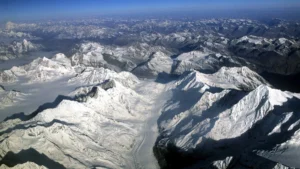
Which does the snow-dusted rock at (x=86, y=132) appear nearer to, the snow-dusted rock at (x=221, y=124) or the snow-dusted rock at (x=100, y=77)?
the snow-dusted rock at (x=221, y=124)

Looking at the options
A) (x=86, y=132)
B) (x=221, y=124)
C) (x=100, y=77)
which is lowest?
(x=100, y=77)

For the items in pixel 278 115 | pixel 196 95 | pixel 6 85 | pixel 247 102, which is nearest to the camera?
pixel 278 115

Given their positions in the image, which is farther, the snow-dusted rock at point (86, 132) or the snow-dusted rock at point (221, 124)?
the snow-dusted rock at point (221, 124)

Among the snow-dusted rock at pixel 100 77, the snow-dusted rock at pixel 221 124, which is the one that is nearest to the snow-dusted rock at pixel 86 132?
the snow-dusted rock at pixel 221 124

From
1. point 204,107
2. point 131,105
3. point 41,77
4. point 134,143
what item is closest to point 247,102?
point 204,107

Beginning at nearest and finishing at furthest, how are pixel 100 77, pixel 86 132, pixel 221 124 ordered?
pixel 221 124
pixel 86 132
pixel 100 77

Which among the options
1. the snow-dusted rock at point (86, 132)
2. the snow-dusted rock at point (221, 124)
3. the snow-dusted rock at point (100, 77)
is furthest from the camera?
the snow-dusted rock at point (100, 77)

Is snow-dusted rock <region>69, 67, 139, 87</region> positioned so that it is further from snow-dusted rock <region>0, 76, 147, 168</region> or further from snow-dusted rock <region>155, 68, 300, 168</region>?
snow-dusted rock <region>155, 68, 300, 168</region>

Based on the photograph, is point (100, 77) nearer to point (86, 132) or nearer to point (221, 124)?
point (86, 132)

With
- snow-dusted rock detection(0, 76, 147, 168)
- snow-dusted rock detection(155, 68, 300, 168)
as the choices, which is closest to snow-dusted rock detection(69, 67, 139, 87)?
snow-dusted rock detection(0, 76, 147, 168)

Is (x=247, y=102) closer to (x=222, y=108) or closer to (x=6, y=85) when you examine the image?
(x=222, y=108)

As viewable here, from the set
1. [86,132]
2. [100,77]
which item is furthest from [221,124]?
[100,77]
